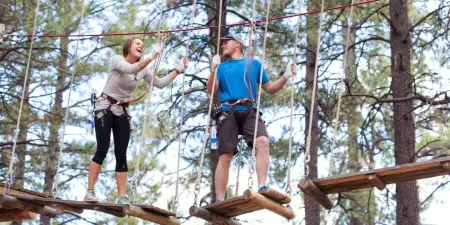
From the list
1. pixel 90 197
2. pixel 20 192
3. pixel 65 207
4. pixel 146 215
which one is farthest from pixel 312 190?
pixel 20 192

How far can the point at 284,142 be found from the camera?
14.4 meters

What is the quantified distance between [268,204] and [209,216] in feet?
1.76

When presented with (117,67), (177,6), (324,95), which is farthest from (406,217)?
(117,67)

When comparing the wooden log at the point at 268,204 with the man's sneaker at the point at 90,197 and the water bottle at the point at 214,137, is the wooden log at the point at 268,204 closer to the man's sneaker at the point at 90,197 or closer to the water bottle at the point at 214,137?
the water bottle at the point at 214,137

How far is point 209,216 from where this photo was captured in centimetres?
749

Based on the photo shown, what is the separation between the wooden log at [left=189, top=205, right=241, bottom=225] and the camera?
287 inches

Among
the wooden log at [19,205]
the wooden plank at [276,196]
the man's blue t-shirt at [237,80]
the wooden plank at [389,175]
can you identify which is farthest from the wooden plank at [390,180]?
the wooden log at [19,205]

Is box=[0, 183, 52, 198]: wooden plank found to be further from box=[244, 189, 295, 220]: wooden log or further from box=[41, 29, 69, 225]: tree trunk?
box=[41, 29, 69, 225]: tree trunk

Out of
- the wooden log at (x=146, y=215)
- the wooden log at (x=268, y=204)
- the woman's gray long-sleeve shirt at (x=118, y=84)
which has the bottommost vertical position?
the wooden log at (x=146, y=215)

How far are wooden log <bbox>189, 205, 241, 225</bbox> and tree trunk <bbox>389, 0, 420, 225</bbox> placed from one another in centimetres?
415

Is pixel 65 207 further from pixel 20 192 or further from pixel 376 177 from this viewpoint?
pixel 376 177

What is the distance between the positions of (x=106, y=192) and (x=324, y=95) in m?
4.54

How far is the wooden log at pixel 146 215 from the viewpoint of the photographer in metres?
7.12

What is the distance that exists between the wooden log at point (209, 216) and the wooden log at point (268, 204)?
49cm
